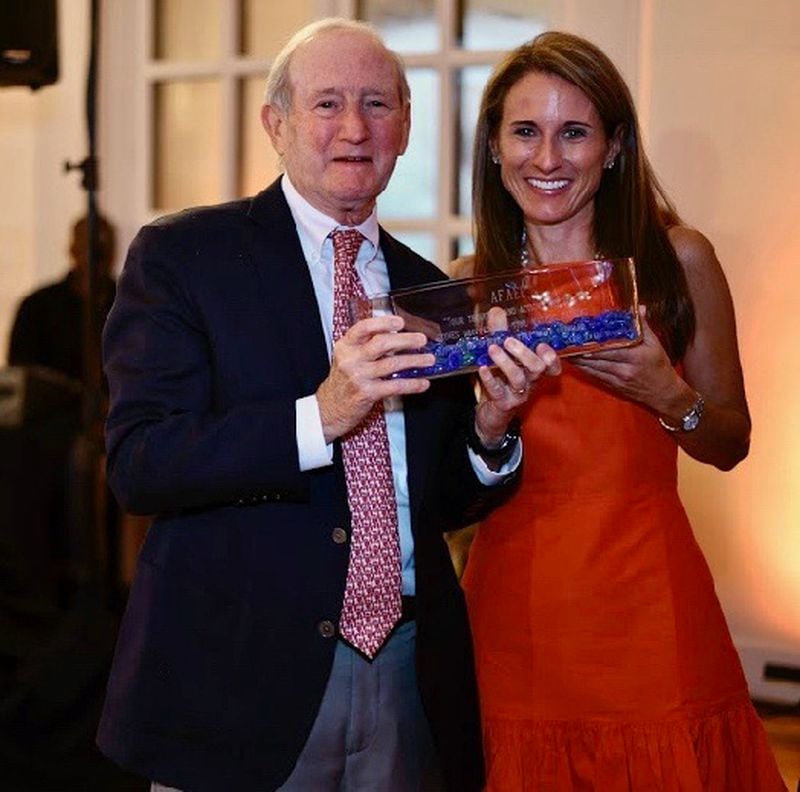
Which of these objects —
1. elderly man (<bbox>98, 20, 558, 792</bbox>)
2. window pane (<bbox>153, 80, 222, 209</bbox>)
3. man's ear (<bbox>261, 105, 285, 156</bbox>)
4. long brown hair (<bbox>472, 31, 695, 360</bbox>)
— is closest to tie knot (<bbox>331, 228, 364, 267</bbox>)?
elderly man (<bbox>98, 20, 558, 792</bbox>)

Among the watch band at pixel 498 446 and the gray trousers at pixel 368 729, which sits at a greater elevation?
the watch band at pixel 498 446

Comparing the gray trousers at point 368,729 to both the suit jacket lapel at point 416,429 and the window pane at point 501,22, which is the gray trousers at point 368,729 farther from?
the window pane at point 501,22

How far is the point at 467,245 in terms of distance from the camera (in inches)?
163

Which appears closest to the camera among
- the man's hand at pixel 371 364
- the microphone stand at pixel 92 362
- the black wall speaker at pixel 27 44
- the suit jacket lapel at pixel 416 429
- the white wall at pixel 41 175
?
the man's hand at pixel 371 364

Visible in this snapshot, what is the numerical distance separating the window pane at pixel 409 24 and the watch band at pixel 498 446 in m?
2.31

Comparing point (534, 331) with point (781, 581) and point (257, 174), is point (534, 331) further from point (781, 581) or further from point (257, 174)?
point (257, 174)

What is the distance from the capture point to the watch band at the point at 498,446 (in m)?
2.00

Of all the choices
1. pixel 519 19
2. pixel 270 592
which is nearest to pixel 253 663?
pixel 270 592

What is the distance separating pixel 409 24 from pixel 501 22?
10.7 inches

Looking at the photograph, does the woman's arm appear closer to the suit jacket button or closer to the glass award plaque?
the glass award plaque

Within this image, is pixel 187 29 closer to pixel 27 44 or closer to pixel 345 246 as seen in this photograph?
pixel 27 44

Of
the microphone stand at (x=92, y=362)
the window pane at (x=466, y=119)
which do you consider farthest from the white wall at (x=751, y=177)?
the microphone stand at (x=92, y=362)

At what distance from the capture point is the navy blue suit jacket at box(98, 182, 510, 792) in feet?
5.83

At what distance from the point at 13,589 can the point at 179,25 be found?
182 centimetres
